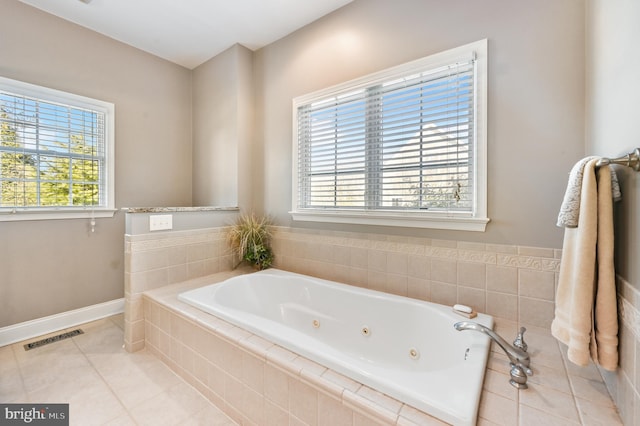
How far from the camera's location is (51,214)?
234cm

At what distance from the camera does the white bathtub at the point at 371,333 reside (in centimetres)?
96

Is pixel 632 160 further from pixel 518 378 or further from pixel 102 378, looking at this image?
pixel 102 378

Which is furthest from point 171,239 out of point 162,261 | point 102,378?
point 102,378

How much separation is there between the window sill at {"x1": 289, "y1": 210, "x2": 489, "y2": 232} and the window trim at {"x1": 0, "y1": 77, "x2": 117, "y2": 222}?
6.27 ft

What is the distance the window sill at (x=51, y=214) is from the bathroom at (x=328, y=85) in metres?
0.06

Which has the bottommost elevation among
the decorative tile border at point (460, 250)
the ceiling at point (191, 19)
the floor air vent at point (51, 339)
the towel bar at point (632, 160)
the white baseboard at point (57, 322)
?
the floor air vent at point (51, 339)

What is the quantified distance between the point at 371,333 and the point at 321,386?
0.88 metres

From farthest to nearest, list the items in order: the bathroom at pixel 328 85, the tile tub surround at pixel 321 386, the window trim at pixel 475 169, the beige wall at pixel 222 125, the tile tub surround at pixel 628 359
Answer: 1. the beige wall at pixel 222 125
2. the window trim at pixel 475 169
3. the bathroom at pixel 328 85
4. the tile tub surround at pixel 321 386
5. the tile tub surround at pixel 628 359

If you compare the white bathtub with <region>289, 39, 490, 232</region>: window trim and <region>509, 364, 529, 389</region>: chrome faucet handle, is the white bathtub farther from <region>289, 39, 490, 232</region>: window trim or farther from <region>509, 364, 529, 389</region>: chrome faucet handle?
<region>289, 39, 490, 232</region>: window trim

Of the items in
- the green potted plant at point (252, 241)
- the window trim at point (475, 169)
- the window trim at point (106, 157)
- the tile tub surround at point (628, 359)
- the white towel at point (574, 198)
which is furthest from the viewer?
the green potted plant at point (252, 241)

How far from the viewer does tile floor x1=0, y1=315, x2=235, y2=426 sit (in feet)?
4.74

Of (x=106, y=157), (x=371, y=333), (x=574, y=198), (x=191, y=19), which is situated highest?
(x=191, y=19)

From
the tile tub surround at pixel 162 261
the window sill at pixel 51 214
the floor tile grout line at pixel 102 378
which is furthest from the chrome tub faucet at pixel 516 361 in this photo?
the window sill at pixel 51 214

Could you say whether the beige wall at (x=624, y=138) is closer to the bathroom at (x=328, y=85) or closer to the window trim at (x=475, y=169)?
the bathroom at (x=328, y=85)
